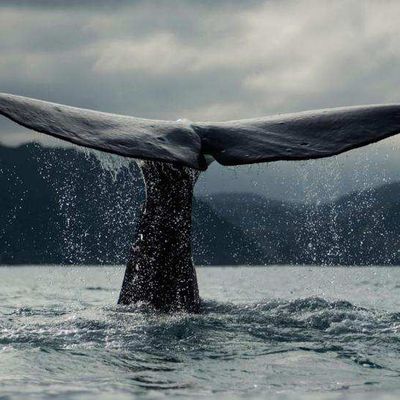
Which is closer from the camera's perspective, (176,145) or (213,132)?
(176,145)

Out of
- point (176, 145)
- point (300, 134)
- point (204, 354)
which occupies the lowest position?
point (204, 354)

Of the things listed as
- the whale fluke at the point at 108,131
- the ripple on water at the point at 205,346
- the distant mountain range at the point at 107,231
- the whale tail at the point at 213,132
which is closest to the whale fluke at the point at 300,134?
the whale tail at the point at 213,132

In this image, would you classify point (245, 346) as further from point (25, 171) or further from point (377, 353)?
point (25, 171)

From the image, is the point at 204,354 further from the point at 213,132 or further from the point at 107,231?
the point at 107,231

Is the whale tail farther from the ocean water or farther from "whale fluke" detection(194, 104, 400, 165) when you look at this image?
the ocean water

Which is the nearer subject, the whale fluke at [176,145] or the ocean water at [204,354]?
the ocean water at [204,354]

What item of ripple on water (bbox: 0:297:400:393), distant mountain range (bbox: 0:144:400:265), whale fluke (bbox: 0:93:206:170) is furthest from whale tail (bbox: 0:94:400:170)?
distant mountain range (bbox: 0:144:400:265)

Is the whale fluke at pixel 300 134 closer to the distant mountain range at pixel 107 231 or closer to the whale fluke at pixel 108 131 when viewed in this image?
the whale fluke at pixel 108 131

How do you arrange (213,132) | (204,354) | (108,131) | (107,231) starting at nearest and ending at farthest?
(204,354), (108,131), (213,132), (107,231)

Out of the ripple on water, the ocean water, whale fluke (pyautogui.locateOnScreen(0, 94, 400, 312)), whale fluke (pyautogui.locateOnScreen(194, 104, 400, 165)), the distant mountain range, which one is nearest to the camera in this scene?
the ocean water

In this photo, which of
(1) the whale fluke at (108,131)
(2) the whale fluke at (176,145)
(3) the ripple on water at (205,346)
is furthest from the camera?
(2) the whale fluke at (176,145)

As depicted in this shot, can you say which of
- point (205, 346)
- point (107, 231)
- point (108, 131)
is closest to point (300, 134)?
point (108, 131)

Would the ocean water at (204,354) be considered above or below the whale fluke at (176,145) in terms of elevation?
below

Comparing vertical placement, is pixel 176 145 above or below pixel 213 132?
below
